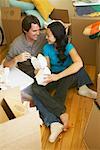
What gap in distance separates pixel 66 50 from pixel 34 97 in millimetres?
490

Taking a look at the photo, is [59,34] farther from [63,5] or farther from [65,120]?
[63,5]

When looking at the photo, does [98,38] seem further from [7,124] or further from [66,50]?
[7,124]

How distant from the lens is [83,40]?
9.22ft

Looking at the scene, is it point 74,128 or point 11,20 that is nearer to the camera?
point 74,128

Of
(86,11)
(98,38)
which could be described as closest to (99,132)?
(98,38)

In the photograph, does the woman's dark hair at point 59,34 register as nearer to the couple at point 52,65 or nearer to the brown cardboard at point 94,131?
the couple at point 52,65

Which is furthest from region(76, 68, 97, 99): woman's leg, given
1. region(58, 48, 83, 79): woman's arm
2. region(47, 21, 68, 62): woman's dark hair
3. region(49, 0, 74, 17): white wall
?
region(49, 0, 74, 17): white wall

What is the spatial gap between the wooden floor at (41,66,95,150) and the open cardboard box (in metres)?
0.31

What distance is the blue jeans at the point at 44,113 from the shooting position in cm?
217

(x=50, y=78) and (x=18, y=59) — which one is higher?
(x=18, y=59)

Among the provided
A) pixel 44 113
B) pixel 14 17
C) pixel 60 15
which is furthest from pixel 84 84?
pixel 14 17

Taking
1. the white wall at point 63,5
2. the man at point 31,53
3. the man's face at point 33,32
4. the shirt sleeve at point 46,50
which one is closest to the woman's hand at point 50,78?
the man at point 31,53

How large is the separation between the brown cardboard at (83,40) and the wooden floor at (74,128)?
0.48 meters

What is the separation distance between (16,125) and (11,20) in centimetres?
178
